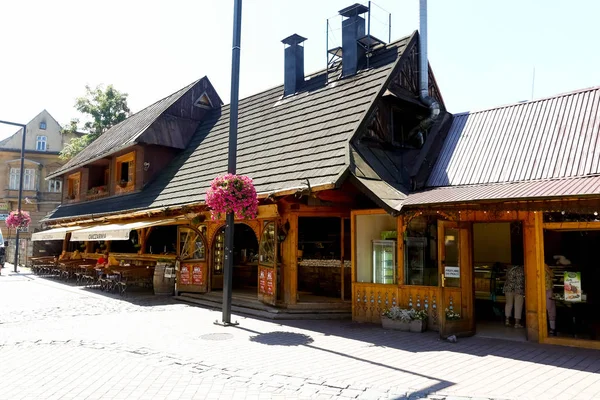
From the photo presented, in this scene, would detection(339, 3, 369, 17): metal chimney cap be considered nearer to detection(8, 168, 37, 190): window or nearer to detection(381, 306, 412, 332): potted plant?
detection(381, 306, 412, 332): potted plant

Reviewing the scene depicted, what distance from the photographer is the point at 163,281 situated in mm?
14695

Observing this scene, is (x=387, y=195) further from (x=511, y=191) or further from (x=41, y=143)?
(x=41, y=143)

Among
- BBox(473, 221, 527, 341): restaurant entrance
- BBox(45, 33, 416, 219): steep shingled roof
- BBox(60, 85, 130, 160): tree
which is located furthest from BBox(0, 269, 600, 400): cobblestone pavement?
BBox(60, 85, 130, 160): tree

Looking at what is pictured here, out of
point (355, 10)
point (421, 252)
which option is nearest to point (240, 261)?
point (421, 252)

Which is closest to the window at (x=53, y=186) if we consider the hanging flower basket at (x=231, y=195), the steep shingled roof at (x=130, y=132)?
Result: the steep shingled roof at (x=130, y=132)

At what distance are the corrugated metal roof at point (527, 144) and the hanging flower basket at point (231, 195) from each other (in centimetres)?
415

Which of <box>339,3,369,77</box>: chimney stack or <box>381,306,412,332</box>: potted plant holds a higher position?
<box>339,3,369,77</box>: chimney stack

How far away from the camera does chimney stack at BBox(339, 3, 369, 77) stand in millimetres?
13500

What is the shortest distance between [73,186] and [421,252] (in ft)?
74.0

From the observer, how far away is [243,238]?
16594 mm

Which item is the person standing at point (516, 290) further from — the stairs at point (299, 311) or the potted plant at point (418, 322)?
the stairs at point (299, 311)

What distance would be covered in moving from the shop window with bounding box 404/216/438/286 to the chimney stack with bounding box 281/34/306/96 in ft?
25.4

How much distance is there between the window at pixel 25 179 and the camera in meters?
39.3

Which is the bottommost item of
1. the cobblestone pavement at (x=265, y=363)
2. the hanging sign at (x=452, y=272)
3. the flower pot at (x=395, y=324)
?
the cobblestone pavement at (x=265, y=363)
